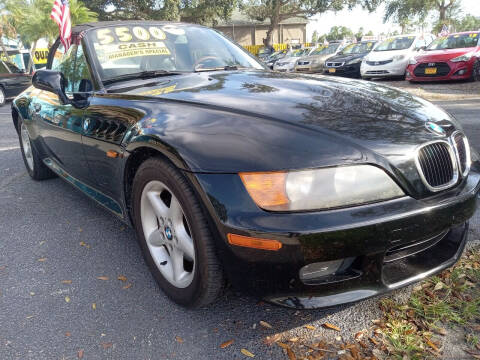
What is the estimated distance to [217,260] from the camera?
1.69 metres

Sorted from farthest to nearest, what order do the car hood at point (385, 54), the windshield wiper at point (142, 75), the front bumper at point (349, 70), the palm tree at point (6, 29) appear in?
the palm tree at point (6, 29)
the front bumper at point (349, 70)
the car hood at point (385, 54)
the windshield wiper at point (142, 75)

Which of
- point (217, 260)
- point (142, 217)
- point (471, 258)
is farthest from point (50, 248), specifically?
point (471, 258)

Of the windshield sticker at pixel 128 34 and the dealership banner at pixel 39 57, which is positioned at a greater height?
the dealership banner at pixel 39 57

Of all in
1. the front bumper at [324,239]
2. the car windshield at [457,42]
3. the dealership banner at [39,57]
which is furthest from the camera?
the dealership banner at [39,57]

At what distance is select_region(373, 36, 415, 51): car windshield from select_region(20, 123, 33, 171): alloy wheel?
523 inches

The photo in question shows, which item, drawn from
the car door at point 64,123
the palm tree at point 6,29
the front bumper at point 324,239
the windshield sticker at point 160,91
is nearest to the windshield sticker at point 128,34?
the car door at point 64,123

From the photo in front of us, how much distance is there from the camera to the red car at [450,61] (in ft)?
37.1

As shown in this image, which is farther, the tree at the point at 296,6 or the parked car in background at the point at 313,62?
the tree at the point at 296,6

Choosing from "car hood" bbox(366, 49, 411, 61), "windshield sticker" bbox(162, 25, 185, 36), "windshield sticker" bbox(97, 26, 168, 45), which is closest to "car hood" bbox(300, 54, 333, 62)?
"car hood" bbox(366, 49, 411, 61)

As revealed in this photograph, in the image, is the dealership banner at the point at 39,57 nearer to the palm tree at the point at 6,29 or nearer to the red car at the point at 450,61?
the palm tree at the point at 6,29

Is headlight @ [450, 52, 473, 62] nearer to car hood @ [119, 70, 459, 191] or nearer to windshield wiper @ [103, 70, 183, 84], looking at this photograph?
car hood @ [119, 70, 459, 191]

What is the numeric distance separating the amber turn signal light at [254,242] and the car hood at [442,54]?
12.2 metres

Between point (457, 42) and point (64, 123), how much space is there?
42.2ft

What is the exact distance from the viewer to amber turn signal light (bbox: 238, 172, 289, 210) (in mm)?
1513
